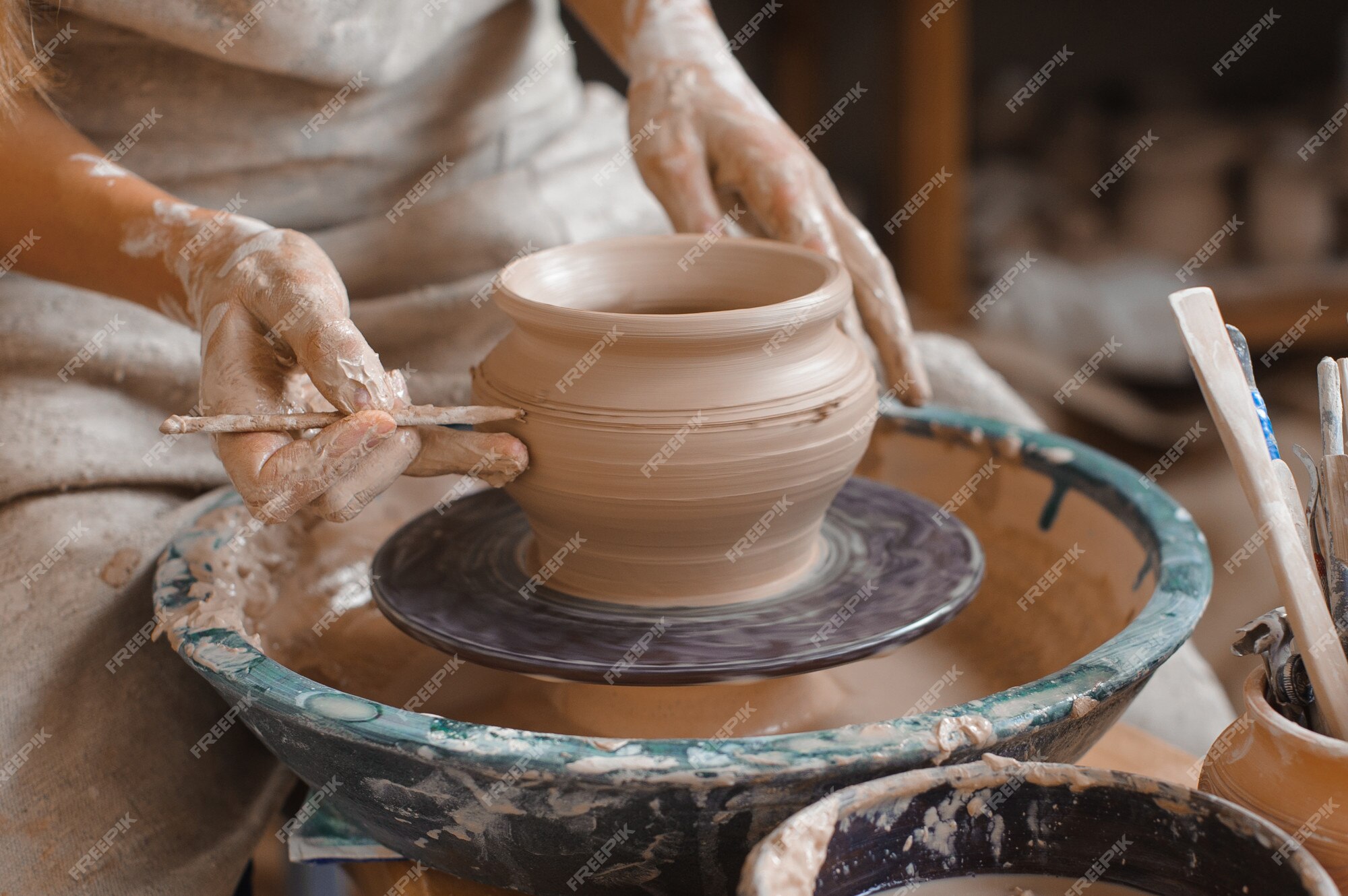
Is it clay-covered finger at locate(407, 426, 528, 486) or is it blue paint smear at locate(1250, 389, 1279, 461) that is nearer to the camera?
blue paint smear at locate(1250, 389, 1279, 461)

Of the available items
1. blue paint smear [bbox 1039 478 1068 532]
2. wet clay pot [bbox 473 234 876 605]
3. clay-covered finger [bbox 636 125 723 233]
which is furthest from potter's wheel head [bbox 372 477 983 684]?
clay-covered finger [bbox 636 125 723 233]

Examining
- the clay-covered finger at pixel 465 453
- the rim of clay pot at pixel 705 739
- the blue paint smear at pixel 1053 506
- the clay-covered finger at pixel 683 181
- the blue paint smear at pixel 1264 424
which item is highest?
the clay-covered finger at pixel 683 181

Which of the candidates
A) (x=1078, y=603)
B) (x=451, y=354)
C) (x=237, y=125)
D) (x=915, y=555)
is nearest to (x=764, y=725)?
(x=915, y=555)

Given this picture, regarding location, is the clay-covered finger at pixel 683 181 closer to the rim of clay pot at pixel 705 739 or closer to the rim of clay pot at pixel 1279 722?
the rim of clay pot at pixel 705 739

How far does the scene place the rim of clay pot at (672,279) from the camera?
887mm

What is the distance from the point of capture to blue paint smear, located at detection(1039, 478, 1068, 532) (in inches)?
46.8

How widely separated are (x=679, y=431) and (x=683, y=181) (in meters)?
0.43

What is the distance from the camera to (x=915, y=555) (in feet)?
3.45

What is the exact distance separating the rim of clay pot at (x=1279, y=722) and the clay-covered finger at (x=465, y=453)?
1.77 feet

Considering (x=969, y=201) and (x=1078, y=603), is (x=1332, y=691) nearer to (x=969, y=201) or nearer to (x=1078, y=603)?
(x=1078, y=603)

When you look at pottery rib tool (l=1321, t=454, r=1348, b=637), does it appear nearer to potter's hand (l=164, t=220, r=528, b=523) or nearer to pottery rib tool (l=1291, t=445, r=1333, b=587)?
pottery rib tool (l=1291, t=445, r=1333, b=587)

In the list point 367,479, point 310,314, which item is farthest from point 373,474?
point 310,314

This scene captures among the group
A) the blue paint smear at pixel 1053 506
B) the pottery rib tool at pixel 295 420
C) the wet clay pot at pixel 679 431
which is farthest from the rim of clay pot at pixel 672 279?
the blue paint smear at pixel 1053 506

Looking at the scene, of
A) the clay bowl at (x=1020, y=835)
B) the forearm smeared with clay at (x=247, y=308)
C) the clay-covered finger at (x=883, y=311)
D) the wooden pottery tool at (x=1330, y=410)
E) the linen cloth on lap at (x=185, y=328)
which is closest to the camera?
the clay bowl at (x=1020, y=835)
